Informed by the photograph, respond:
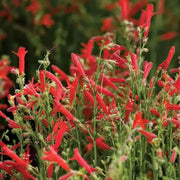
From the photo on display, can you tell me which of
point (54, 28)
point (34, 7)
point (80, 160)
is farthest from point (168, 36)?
point (80, 160)

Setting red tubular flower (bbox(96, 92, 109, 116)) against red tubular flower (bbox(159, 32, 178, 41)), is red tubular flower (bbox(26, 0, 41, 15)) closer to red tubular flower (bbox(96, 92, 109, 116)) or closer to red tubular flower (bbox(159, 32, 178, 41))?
red tubular flower (bbox(159, 32, 178, 41))

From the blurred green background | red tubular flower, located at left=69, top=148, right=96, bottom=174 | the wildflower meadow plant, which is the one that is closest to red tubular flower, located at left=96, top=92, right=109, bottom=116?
the wildflower meadow plant

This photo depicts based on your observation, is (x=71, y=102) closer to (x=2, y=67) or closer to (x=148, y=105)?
(x=148, y=105)

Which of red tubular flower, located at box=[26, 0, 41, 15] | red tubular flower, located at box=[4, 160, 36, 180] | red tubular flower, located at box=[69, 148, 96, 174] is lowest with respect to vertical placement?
red tubular flower, located at box=[4, 160, 36, 180]

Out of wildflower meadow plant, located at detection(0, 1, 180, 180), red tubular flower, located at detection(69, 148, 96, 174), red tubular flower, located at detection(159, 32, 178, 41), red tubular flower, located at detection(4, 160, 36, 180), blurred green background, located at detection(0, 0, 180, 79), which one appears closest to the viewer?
red tubular flower, located at detection(69, 148, 96, 174)

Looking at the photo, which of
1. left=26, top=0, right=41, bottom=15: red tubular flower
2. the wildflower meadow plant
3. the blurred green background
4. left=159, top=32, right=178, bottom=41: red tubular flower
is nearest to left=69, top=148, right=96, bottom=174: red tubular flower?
the wildflower meadow plant

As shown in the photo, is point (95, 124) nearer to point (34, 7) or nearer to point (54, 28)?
point (34, 7)

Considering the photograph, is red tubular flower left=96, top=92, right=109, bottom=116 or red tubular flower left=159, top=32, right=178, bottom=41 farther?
red tubular flower left=159, top=32, right=178, bottom=41

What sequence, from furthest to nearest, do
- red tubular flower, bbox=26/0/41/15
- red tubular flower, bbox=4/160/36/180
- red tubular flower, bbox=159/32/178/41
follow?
red tubular flower, bbox=159/32/178/41, red tubular flower, bbox=26/0/41/15, red tubular flower, bbox=4/160/36/180

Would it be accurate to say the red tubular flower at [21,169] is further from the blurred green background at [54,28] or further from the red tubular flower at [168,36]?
the red tubular flower at [168,36]

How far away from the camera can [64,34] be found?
20.9 feet

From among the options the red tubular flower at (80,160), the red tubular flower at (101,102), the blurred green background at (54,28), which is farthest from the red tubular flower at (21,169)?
the blurred green background at (54,28)

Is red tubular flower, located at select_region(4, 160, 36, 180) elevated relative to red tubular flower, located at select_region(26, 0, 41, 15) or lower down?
lower down

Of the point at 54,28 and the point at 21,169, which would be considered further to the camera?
the point at 54,28
